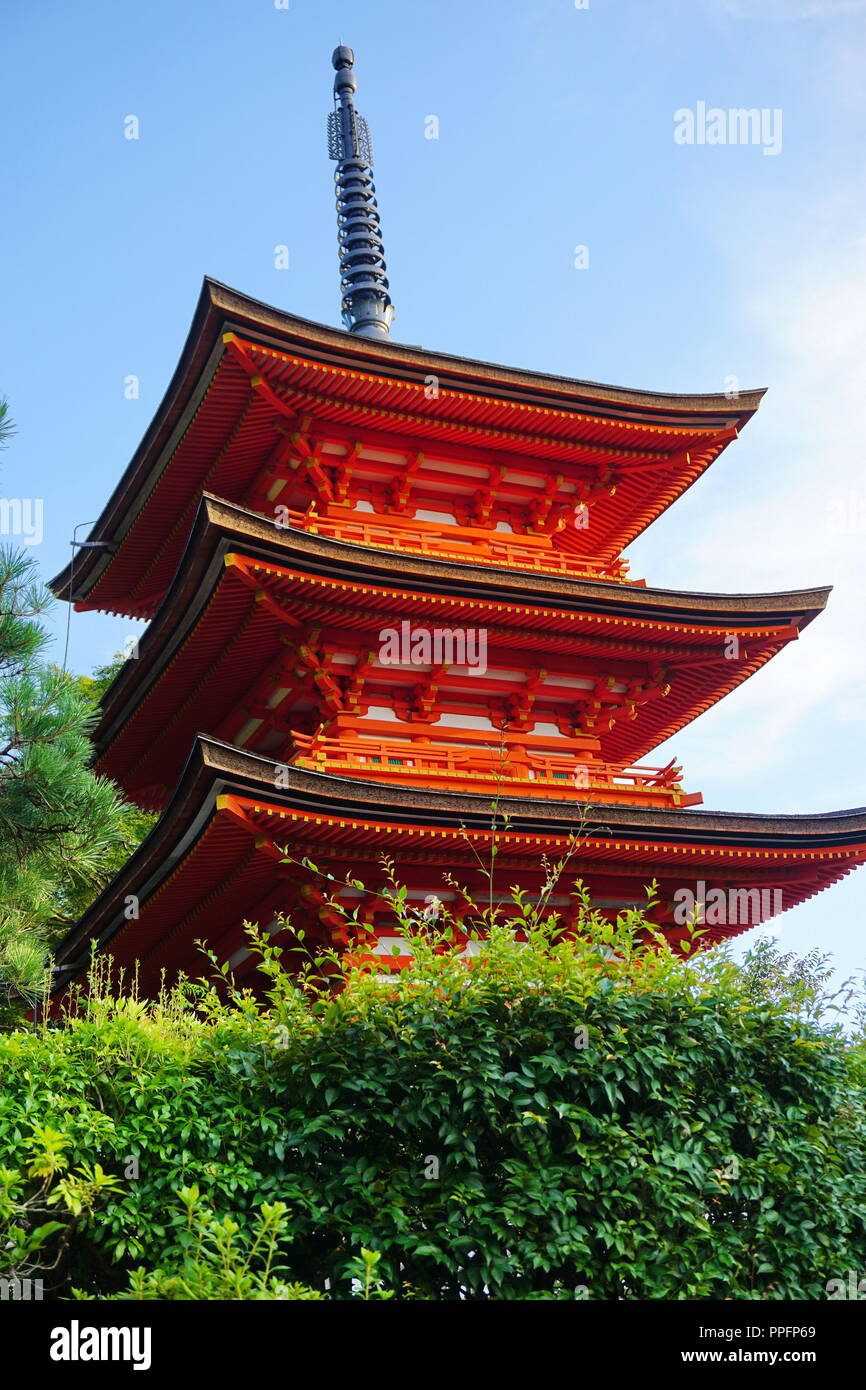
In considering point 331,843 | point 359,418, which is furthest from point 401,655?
point 359,418

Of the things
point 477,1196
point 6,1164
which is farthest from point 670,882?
point 6,1164

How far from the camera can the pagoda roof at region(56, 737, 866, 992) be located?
13812 mm

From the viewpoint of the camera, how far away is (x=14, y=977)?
14258mm

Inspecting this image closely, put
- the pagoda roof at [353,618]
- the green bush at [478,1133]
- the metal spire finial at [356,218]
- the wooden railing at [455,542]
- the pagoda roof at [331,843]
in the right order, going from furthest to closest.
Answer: the metal spire finial at [356,218], the wooden railing at [455,542], the pagoda roof at [353,618], the pagoda roof at [331,843], the green bush at [478,1133]

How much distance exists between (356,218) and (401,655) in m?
11.6

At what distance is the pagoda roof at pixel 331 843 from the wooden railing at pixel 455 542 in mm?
4102

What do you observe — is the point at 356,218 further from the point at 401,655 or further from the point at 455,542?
the point at 401,655

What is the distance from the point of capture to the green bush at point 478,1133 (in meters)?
9.17

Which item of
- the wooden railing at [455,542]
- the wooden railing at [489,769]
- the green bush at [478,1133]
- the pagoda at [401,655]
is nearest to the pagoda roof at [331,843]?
the pagoda at [401,655]

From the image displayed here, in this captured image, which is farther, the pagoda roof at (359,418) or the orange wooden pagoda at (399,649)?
the pagoda roof at (359,418)

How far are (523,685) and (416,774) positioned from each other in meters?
2.56

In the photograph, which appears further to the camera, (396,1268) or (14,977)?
(14,977)

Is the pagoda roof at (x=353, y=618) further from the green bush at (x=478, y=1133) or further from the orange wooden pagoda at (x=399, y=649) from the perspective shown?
the green bush at (x=478, y=1133)
